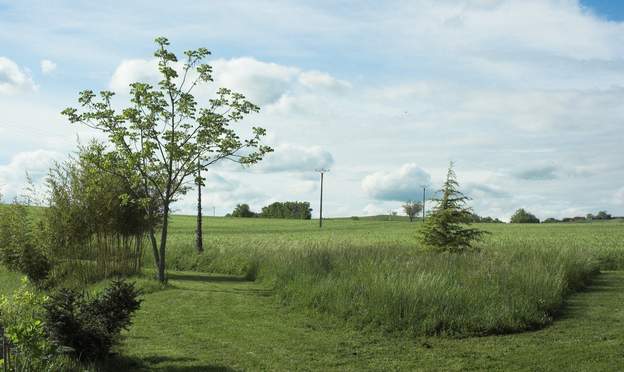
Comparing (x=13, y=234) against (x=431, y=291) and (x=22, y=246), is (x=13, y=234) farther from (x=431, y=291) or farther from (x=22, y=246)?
(x=431, y=291)

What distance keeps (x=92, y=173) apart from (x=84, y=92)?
→ 9.51 feet

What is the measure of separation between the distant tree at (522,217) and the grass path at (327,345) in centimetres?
9294

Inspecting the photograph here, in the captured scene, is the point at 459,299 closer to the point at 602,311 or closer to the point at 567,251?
the point at 602,311

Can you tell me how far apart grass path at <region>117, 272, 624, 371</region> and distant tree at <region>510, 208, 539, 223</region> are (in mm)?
92940

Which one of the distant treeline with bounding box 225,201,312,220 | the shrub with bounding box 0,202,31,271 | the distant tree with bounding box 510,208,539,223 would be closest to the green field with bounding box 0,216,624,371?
the shrub with bounding box 0,202,31,271

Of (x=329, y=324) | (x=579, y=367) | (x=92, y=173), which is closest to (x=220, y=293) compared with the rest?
(x=329, y=324)

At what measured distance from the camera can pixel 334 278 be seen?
16.1 metres

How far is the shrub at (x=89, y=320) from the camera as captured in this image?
9.29m

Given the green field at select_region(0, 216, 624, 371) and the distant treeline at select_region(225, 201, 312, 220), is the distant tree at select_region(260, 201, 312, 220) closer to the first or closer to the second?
the distant treeline at select_region(225, 201, 312, 220)

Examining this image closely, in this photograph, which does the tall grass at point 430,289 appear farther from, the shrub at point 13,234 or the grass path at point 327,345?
the shrub at point 13,234

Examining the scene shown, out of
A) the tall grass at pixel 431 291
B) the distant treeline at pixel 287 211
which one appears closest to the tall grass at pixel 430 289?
the tall grass at pixel 431 291

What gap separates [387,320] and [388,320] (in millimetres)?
30

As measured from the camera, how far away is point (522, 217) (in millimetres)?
105438

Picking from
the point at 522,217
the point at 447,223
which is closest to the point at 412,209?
the point at 522,217
